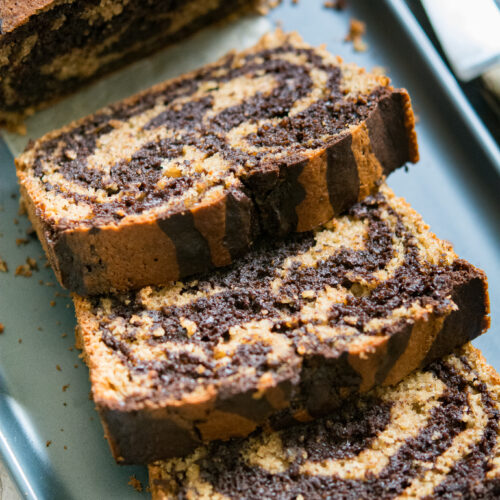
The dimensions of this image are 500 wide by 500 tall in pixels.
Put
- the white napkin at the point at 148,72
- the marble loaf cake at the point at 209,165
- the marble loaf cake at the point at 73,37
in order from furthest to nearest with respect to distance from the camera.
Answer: the white napkin at the point at 148,72 → the marble loaf cake at the point at 73,37 → the marble loaf cake at the point at 209,165

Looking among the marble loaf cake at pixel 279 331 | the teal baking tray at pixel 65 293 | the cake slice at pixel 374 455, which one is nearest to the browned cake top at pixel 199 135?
the marble loaf cake at pixel 279 331

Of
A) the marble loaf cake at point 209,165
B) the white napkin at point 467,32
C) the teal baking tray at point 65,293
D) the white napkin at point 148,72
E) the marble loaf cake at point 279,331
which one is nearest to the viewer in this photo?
the marble loaf cake at point 279,331

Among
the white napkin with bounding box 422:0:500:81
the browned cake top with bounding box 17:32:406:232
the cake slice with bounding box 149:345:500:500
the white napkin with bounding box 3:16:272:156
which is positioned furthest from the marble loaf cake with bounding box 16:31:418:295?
the cake slice with bounding box 149:345:500:500

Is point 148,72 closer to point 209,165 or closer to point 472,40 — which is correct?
point 209,165

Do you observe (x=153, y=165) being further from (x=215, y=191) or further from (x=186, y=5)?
(x=186, y=5)

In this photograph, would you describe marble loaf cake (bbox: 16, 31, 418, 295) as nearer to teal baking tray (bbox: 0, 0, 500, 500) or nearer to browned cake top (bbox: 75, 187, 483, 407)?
browned cake top (bbox: 75, 187, 483, 407)

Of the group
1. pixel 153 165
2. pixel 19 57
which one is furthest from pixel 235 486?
pixel 19 57

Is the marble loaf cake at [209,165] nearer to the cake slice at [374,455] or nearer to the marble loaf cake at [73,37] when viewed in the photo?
the marble loaf cake at [73,37]
